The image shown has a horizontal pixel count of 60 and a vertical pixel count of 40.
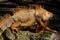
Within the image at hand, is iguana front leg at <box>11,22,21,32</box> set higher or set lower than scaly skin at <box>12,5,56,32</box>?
lower

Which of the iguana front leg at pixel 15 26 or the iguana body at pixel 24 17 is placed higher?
the iguana body at pixel 24 17

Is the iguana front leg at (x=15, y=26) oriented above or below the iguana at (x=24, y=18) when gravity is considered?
below

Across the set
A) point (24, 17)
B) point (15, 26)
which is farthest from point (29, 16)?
point (15, 26)

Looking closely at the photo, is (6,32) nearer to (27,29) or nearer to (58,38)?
(27,29)

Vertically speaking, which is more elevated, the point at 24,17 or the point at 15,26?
the point at 24,17

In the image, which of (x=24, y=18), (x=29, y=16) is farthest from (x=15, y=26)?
(x=29, y=16)

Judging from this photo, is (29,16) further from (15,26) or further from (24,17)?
(15,26)

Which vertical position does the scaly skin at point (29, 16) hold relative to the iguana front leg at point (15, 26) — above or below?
above

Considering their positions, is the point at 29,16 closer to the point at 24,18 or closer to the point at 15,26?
the point at 24,18

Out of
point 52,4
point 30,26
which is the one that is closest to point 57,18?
point 52,4
